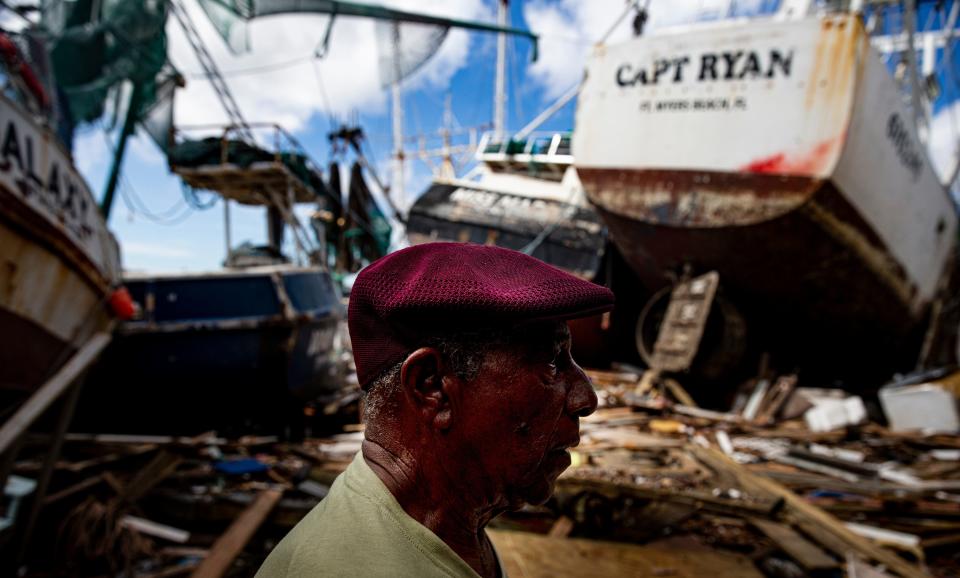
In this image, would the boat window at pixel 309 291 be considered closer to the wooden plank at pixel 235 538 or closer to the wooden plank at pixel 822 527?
the wooden plank at pixel 235 538

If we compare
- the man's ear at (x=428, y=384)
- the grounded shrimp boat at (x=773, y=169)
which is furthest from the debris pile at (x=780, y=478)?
the man's ear at (x=428, y=384)

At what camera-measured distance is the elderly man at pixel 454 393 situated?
2.69ft

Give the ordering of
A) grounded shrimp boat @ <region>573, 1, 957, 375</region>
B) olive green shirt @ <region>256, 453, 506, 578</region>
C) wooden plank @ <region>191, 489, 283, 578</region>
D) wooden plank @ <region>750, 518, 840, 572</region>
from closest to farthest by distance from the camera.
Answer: olive green shirt @ <region>256, 453, 506, 578</region> → wooden plank @ <region>191, 489, 283, 578</region> → wooden plank @ <region>750, 518, 840, 572</region> → grounded shrimp boat @ <region>573, 1, 957, 375</region>

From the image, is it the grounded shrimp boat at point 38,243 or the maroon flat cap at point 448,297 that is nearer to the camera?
the maroon flat cap at point 448,297

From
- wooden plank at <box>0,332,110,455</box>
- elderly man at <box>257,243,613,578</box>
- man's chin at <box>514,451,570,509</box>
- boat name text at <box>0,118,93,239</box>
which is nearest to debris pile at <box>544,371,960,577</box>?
man's chin at <box>514,451,570,509</box>

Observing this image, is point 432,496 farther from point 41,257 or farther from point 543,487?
point 41,257

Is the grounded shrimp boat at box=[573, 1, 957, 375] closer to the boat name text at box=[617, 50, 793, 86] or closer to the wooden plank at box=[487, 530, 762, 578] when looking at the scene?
the boat name text at box=[617, 50, 793, 86]

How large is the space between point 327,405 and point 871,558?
6.30m

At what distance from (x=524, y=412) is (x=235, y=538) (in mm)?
3228

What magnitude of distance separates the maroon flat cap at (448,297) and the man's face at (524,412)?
77 mm

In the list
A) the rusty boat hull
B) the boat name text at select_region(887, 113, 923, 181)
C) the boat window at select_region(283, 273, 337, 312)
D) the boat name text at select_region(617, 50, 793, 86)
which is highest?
the boat name text at select_region(617, 50, 793, 86)

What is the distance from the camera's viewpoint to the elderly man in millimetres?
821

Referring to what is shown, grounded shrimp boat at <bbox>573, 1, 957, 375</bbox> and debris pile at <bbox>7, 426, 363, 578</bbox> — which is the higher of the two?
grounded shrimp boat at <bbox>573, 1, 957, 375</bbox>

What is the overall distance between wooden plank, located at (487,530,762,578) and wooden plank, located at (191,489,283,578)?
5.09 feet
